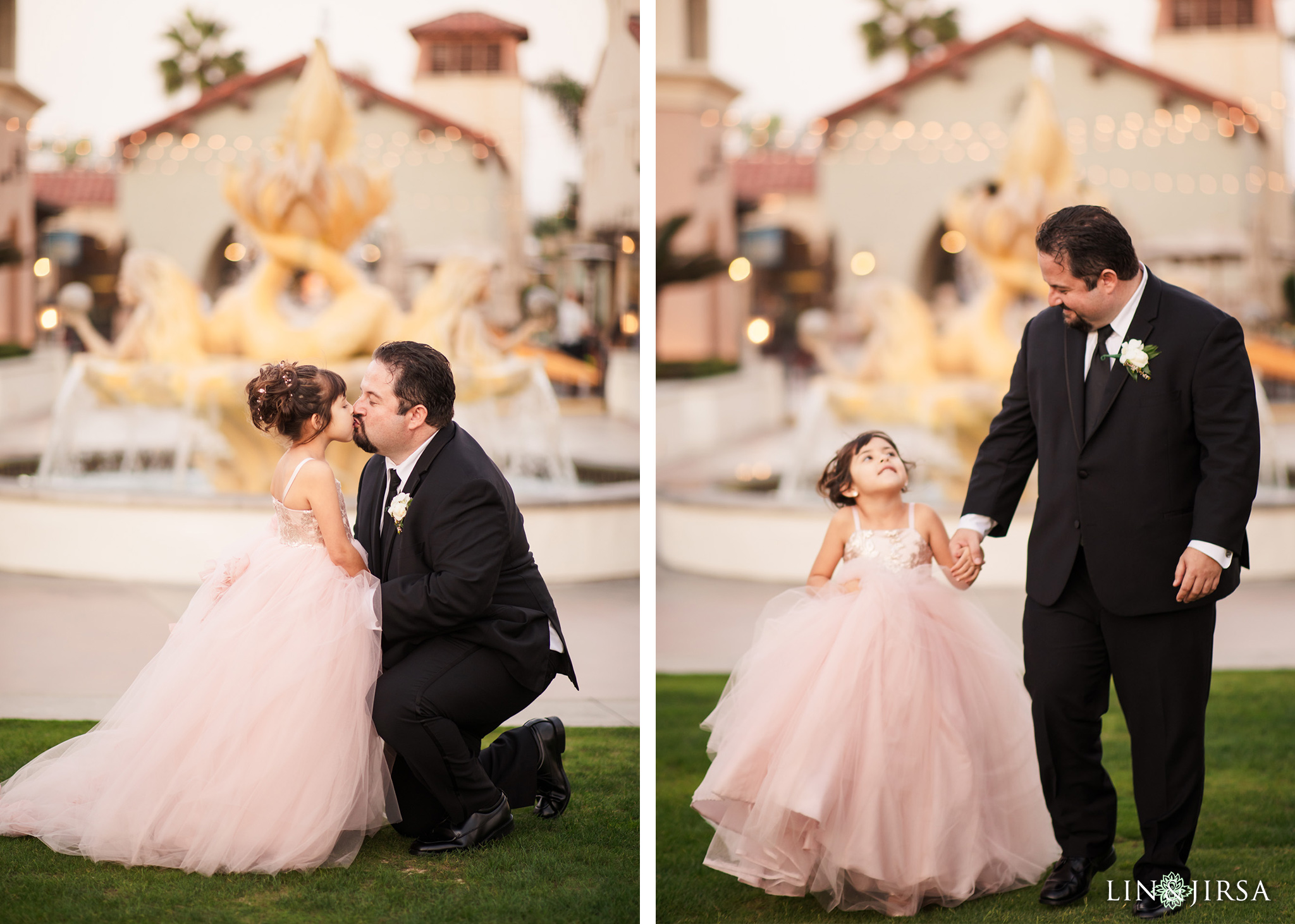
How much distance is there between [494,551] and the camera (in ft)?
11.1

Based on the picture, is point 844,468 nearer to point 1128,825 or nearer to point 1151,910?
point 1151,910

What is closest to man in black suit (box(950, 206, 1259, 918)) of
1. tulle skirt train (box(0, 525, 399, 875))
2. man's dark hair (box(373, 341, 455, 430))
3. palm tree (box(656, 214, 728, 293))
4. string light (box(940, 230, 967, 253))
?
man's dark hair (box(373, 341, 455, 430))

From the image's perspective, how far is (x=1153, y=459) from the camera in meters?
3.11

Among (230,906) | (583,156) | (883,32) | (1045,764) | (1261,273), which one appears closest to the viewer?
(230,906)

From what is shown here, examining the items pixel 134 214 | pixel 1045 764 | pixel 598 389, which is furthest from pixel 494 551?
pixel 134 214

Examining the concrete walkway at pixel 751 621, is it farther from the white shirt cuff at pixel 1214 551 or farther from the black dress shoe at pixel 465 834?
the white shirt cuff at pixel 1214 551

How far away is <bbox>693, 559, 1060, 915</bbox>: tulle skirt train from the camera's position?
3.04 m

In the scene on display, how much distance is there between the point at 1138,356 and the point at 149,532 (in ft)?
20.1

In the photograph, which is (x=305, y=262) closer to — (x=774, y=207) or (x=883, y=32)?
(x=774, y=207)

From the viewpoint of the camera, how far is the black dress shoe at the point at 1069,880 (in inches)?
124

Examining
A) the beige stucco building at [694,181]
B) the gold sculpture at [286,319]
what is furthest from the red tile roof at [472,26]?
the beige stucco building at [694,181]

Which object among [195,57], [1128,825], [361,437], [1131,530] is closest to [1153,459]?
[1131,530]

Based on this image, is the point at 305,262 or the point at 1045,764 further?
the point at 305,262

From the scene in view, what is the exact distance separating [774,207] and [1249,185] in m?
4.09
